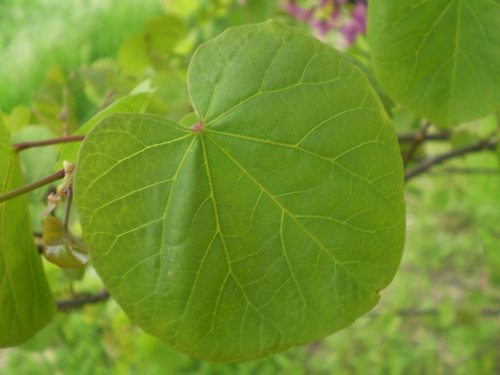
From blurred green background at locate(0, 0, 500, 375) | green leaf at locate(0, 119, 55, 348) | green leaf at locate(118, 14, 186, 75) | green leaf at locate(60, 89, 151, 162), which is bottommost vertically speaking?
blurred green background at locate(0, 0, 500, 375)

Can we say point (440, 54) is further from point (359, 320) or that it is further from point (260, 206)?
point (359, 320)

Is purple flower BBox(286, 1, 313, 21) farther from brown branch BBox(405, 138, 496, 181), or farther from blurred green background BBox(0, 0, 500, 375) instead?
brown branch BBox(405, 138, 496, 181)

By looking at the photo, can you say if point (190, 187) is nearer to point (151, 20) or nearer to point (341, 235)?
point (341, 235)

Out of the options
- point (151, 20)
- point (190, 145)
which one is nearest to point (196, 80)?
point (190, 145)

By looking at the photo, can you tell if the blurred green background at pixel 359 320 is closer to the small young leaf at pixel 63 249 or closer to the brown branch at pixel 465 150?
the brown branch at pixel 465 150

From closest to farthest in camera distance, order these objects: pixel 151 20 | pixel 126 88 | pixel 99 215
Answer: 1. pixel 99 215
2. pixel 126 88
3. pixel 151 20

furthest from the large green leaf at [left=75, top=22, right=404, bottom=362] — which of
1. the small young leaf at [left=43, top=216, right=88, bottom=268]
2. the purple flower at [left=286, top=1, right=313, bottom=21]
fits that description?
the purple flower at [left=286, top=1, right=313, bottom=21]
